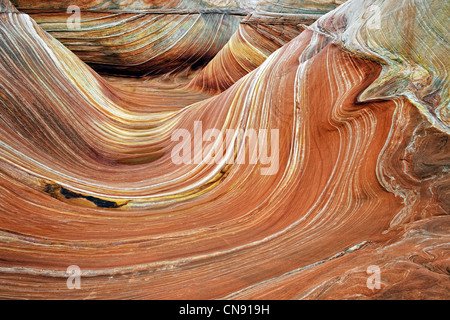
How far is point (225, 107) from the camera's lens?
8.66 ft

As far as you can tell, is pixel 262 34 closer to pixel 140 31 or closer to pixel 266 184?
pixel 140 31

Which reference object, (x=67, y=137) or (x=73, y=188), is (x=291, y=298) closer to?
(x=73, y=188)

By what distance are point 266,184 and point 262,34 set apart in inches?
106

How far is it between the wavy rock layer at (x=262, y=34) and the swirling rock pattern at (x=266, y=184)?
1376 millimetres

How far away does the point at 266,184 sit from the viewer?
2027 mm

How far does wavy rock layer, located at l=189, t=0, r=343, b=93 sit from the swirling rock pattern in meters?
1.38

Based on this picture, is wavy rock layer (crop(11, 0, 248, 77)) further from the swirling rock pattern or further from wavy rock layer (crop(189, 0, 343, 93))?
the swirling rock pattern

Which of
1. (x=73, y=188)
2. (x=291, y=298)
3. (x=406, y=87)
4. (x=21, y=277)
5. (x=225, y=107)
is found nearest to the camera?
(x=291, y=298)

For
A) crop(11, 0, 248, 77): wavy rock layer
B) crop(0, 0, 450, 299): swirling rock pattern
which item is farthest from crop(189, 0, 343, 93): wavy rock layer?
crop(0, 0, 450, 299): swirling rock pattern

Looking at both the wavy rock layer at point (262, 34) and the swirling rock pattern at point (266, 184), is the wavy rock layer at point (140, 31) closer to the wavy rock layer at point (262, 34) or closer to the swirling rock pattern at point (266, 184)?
the wavy rock layer at point (262, 34)

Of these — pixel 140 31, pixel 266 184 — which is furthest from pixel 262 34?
pixel 266 184

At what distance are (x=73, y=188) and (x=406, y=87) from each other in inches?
71.6

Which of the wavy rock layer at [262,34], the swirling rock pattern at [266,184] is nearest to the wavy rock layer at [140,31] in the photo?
the wavy rock layer at [262,34]
